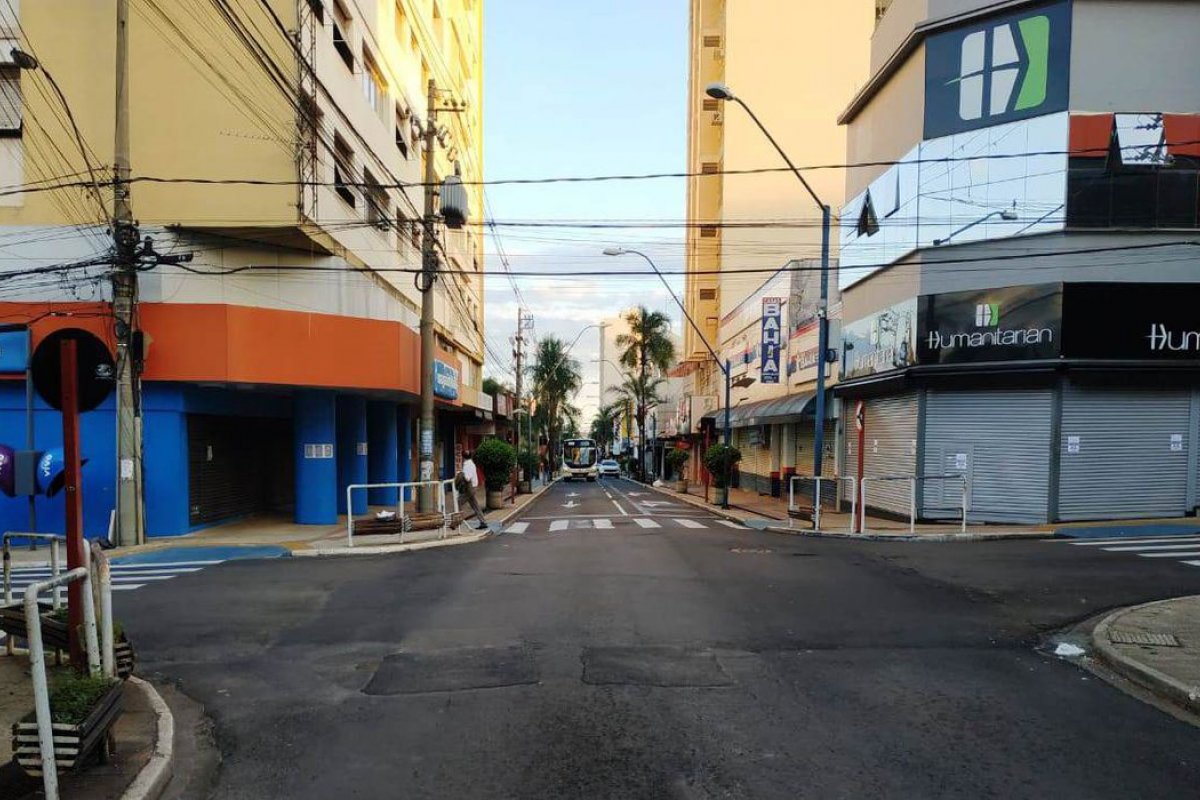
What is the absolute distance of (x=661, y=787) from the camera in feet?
13.9

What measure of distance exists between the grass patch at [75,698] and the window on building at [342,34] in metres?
18.8

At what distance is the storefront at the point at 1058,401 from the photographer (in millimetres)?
16938

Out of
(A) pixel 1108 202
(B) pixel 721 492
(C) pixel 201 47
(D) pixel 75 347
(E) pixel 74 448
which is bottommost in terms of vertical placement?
(B) pixel 721 492

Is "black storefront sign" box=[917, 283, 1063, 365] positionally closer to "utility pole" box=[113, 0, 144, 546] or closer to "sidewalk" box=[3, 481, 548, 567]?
"sidewalk" box=[3, 481, 548, 567]

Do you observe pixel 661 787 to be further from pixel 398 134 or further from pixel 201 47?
pixel 398 134

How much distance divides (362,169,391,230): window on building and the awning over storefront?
14.2 m

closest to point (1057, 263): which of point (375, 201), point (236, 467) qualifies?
point (375, 201)

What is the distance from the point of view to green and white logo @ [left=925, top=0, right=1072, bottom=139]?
1722 centimetres

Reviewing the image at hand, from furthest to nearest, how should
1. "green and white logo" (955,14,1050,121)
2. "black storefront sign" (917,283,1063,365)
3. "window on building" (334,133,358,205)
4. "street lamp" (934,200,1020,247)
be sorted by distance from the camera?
"window on building" (334,133,358,205) < "street lamp" (934,200,1020,247) < "green and white logo" (955,14,1050,121) < "black storefront sign" (917,283,1063,365)

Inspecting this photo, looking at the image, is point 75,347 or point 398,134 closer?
point 75,347

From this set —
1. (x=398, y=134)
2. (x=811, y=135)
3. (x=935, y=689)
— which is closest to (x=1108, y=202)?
(x=935, y=689)

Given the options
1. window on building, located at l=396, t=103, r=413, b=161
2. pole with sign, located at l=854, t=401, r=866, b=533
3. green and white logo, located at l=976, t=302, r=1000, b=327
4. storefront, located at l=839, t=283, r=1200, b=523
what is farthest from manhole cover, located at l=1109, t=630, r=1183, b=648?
window on building, located at l=396, t=103, r=413, b=161

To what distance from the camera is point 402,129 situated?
27484mm

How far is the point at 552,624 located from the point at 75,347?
16.1 feet
